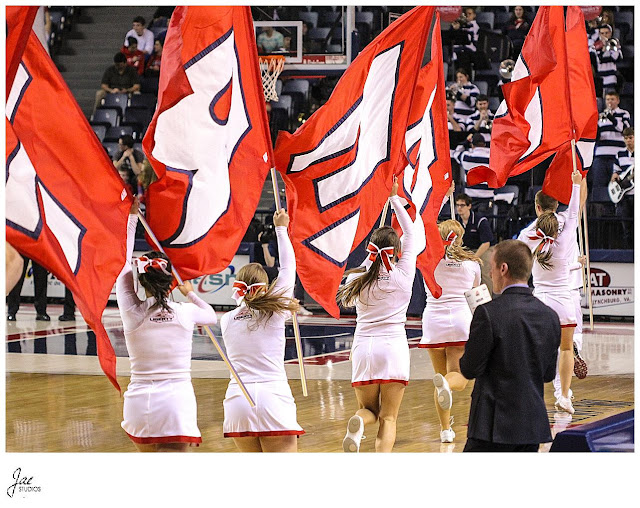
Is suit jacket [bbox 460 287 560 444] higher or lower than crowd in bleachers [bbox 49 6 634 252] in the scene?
lower

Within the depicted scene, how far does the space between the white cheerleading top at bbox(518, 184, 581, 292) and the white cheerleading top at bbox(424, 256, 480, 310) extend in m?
0.75

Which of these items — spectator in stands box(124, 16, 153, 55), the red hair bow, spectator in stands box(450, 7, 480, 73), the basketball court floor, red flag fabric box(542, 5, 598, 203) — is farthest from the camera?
spectator in stands box(124, 16, 153, 55)

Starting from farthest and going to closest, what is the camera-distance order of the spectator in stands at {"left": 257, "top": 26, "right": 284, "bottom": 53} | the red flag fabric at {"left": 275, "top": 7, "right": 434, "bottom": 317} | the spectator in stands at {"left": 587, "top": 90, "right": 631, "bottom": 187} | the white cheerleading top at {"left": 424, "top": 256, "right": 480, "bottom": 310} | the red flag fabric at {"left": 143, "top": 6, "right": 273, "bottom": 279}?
the spectator in stands at {"left": 257, "top": 26, "right": 284, "bottom": 53} < the spectator in stands at {"left": 587, "top": 90, "right": 631, "bottom": 187} < the white cheerleading top at {"left": 424, "top": 256, "right": 480, "bottom": 310} < the red flag fabric at {"left": 275, "top": 7, "right": 434, "bottom": 317} < the red flag fabric at {"left": 143, "top": 6, "right": 273, "bottom": 279}

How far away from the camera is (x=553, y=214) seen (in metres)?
8.98

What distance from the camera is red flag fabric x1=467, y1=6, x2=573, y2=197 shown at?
930cm

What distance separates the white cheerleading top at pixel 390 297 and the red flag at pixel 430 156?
1.26 meters

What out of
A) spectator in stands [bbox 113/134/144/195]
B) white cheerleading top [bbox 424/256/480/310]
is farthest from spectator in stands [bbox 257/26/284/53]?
white cheerleading top [bbox 424/256/480/310]

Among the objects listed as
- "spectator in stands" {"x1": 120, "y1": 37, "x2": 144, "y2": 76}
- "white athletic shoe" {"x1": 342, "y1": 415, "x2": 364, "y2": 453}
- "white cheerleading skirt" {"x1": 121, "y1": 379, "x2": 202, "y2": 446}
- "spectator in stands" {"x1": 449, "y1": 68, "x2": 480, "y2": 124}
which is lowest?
"white athletic shoe" {"x1": 342, "y1": 415, "x2": 364, "y2": 453}

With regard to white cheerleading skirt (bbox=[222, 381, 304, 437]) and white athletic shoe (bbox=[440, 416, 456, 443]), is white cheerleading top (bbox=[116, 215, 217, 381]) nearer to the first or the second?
white cheerleading skirt (bbox=[222, 381, 304, 437])

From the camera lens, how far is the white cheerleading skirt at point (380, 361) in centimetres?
689

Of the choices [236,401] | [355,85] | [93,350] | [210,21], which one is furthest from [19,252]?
[93,350]

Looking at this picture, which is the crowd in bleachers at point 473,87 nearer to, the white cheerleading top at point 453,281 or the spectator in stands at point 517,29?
the spectator in stands at point 517,29

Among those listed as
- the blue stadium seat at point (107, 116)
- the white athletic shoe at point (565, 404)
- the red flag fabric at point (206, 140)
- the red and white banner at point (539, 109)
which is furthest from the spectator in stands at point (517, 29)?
the red flag fabric at point (206, 140)

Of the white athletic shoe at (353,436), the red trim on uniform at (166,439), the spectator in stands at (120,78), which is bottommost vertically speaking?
the white athletic shoe at (353,436)
